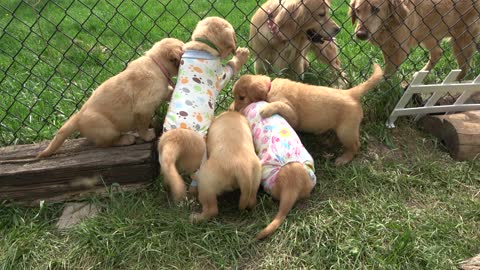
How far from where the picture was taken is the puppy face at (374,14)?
420 centimetres

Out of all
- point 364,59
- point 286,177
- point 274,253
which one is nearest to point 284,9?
point 364,59

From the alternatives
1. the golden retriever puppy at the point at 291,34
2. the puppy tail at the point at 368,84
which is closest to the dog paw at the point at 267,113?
the puppy tail at the point at 368,84

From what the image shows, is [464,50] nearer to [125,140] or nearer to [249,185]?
[249,185]

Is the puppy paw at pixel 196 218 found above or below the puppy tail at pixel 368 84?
below

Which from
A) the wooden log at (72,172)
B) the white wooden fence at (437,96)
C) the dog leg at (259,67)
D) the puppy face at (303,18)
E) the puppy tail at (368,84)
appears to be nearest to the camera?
the wooden log at (72,172)

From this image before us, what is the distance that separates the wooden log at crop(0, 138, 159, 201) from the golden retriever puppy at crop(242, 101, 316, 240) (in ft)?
2.53

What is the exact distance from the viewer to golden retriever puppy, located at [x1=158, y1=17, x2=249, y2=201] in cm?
290

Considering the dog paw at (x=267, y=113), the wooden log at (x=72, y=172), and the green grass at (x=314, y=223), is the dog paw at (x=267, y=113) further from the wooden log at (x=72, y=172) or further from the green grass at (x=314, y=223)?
the wooden log at (x=72, y=172)

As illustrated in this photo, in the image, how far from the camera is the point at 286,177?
2883 millimetres

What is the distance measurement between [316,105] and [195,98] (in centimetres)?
87

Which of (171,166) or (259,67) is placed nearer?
(171,166)

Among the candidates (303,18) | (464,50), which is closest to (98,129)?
(303,18)

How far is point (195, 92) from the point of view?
10.7 ft

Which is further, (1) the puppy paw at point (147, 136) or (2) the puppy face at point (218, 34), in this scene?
(2) the puppy face at point (218, 34)
